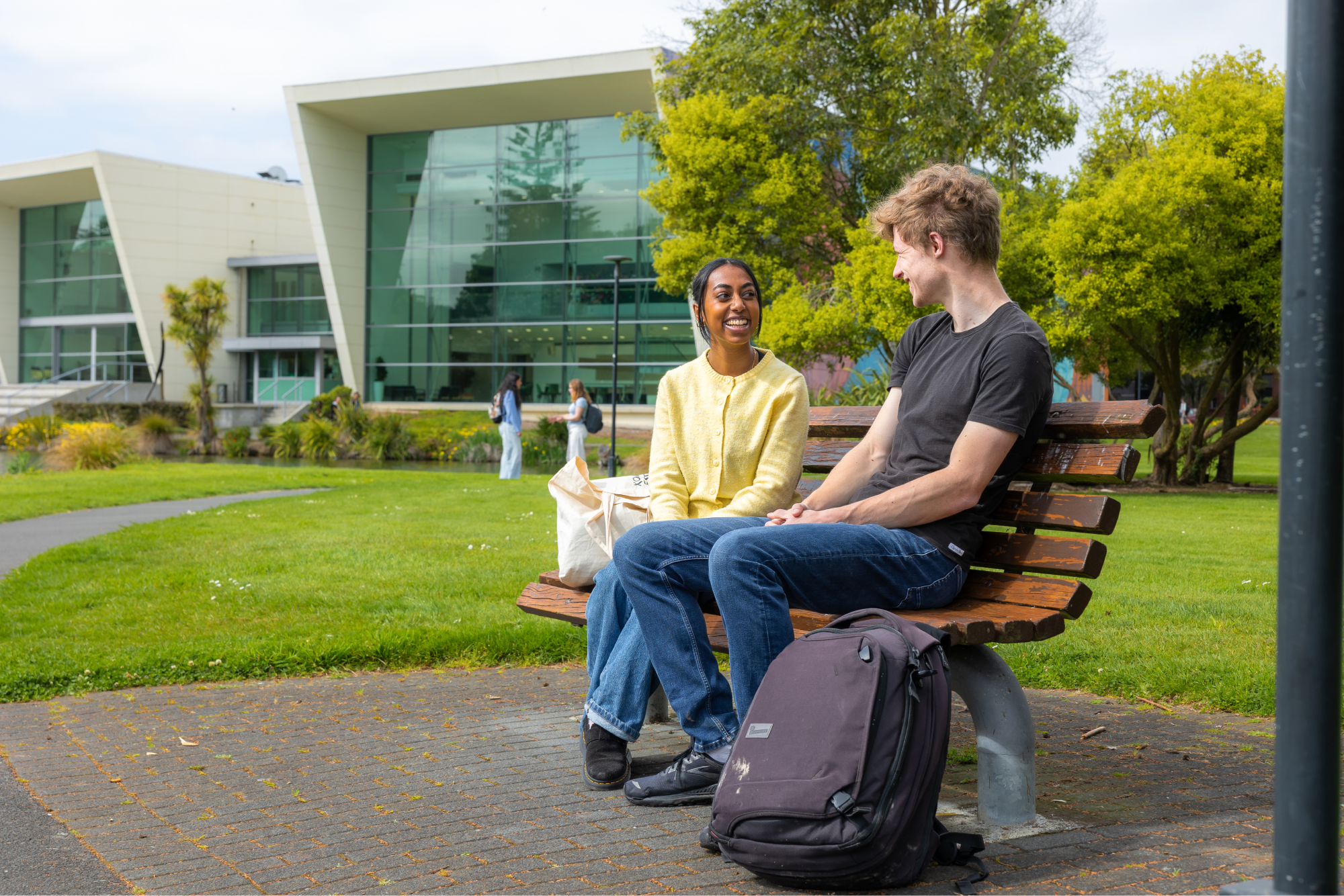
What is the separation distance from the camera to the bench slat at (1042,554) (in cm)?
309

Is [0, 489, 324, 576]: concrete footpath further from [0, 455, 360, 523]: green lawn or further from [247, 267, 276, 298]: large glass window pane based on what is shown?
[247, 267, 276, 298]: large glass window pane

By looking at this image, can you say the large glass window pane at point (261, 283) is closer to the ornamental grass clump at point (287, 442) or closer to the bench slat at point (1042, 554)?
the ornamental grass clump at point (287, 442)

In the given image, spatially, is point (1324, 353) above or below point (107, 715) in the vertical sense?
above

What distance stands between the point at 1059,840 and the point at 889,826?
74cm

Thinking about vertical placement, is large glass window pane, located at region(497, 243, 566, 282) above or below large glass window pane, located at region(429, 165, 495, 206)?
below

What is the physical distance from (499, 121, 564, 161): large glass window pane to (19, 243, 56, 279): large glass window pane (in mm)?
23839

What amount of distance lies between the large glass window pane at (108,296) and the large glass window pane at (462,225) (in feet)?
55.0

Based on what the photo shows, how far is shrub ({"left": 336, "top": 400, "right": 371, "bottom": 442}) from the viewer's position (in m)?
30.8

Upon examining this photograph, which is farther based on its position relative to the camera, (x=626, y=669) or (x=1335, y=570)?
(x=626, y=669)

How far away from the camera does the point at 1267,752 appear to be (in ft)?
12.4

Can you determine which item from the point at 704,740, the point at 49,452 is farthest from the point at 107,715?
the point at 49,452

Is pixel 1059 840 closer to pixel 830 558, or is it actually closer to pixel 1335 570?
pixel 830 558

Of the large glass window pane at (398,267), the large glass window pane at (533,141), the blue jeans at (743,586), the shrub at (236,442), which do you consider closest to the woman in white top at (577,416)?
the shrub at (236,442)

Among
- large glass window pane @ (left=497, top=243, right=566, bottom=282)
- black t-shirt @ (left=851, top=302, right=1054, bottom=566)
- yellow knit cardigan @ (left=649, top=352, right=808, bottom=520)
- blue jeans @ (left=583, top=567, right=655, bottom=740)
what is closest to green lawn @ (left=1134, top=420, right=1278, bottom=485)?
yellow knit cardigan @ (left=649, top=352, right=808, bottom=520)
